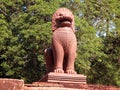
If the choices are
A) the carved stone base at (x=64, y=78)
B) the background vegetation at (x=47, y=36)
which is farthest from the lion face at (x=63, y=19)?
the background vegetation at (x=47, y=36)

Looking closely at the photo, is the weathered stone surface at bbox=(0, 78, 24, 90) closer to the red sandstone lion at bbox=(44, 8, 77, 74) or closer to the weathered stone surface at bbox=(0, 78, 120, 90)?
the weathered stone surface at bbox=(0, 78, 120, 90)

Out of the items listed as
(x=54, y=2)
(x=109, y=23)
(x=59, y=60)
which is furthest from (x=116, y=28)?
(x=59, y=60)

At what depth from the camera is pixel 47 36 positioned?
1712 cm

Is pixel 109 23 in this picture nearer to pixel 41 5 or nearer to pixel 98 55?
pixel 98 55

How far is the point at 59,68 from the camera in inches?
296

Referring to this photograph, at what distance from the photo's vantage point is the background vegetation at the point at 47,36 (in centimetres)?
1764

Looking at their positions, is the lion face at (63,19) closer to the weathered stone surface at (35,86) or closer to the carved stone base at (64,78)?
the carved stone base at (64,78)

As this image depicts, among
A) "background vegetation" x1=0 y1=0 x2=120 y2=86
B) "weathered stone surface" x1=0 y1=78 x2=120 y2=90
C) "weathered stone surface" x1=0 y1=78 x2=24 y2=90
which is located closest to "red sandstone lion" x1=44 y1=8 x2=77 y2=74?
"weathered stone surface" x1=0 y1=78 x2=120 y2=90

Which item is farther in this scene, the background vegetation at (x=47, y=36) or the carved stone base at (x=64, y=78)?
the background vegetation at (x=47, y=36)

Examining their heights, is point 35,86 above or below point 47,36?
below

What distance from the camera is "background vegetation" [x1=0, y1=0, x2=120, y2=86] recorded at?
17.6 meters

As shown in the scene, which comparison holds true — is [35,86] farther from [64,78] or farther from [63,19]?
[63,19]

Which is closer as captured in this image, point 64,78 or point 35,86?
point 35,86

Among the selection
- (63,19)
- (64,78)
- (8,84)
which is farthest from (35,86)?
(63,19)
